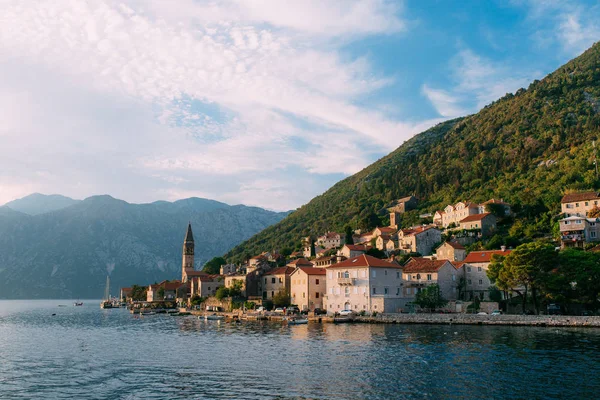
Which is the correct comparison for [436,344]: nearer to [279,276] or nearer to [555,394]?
[555,394]

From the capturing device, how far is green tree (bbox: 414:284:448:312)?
7350 centimetres

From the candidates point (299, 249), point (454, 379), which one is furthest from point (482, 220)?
point (454, 379)

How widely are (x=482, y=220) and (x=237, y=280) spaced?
52.4 metres

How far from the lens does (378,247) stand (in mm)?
113500

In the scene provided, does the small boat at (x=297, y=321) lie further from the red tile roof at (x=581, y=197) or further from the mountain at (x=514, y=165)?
the red tile roof at (x=581, y=197)

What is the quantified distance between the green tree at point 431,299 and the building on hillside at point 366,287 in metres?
3.20

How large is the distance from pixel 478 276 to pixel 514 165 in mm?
78419

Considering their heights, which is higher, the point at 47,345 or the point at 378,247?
the point at 378,247

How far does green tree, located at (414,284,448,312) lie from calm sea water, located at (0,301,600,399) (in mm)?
17931

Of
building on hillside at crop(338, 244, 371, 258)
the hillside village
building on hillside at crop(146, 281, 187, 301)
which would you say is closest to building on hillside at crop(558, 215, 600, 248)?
the hillside village

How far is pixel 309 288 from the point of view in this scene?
87.1 meters

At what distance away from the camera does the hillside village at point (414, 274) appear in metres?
73.9

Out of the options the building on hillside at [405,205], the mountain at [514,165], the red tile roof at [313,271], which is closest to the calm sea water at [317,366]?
the red tile roof at [313,271]

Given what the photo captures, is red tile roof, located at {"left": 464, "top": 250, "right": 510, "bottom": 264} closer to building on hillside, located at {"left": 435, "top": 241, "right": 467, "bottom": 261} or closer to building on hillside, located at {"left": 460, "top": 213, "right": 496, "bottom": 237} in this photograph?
building on hillside, located at {"left": 435, "top": 241, "right": 467, "bottom": 261}
